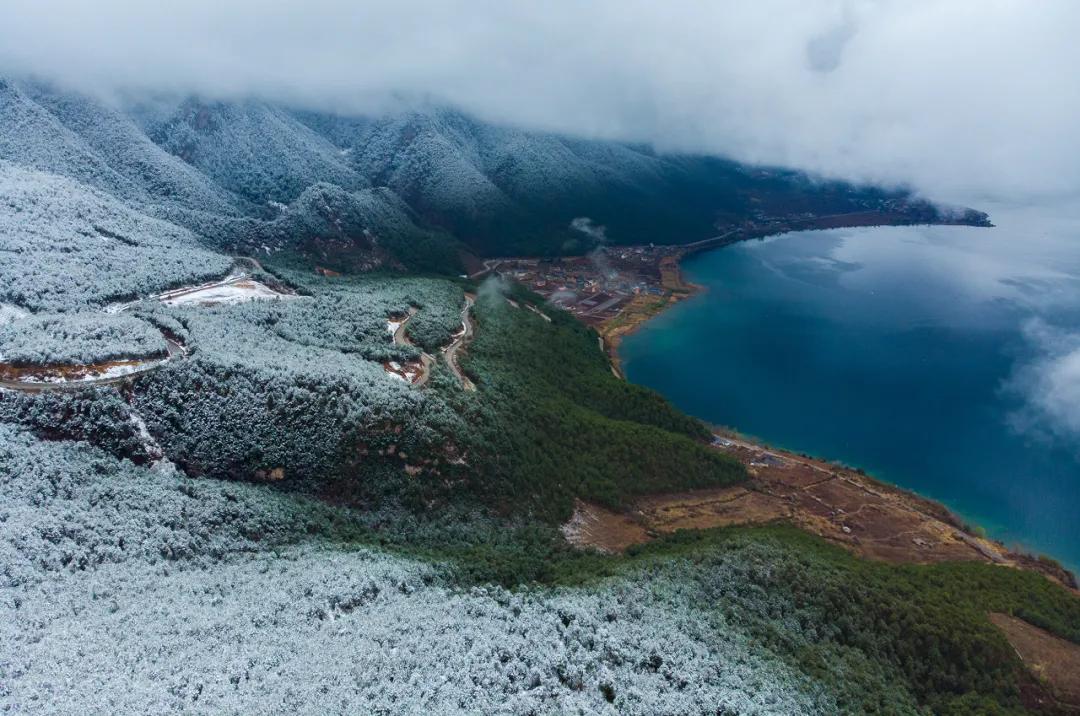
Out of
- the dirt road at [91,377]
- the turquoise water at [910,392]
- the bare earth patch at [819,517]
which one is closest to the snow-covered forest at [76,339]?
the dirt road at [91,377]

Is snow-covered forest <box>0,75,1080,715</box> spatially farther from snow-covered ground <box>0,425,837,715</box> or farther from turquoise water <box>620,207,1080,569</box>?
turquoise water <box>620,207,1080,569</box>

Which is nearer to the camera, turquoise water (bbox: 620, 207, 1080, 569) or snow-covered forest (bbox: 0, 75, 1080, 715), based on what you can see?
snow-covered forest (bbox: 0, 75, 1080, 715)

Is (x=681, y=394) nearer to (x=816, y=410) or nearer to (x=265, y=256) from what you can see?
(x=816, y=410)

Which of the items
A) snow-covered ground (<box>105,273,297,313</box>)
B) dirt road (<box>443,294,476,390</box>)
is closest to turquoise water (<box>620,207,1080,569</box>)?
dirt road (<box>443,294,476,390</box>)

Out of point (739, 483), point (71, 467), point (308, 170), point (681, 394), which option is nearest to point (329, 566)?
point (71, 467)

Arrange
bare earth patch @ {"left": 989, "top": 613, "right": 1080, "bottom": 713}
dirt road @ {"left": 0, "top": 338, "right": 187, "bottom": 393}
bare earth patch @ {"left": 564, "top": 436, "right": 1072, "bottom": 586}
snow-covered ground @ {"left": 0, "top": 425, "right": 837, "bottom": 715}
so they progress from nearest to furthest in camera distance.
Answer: snow-covered ground @ {"left": 0, "top": 425, "right": 837, "bottom": 715}
bare earth patch @ {"left": 989, "top": 613, "right": 1080, "bottom": 713}
dirt road @ {"left": 0, "top": 338, "right": 187, "bottom": 393}
bare earth patch @ {"left": 564, "top": 436, "right": 1072, "bottom": 586}

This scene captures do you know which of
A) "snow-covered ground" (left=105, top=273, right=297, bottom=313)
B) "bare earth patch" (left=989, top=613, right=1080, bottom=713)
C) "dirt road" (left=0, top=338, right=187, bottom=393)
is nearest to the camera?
"bare earth patch" (left=989, top=613, right=1080, bottom=713)

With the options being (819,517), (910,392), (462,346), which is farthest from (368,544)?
(910,392)

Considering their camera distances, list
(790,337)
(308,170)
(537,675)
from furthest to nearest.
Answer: (308,170) < (790,337) < (537,675)
